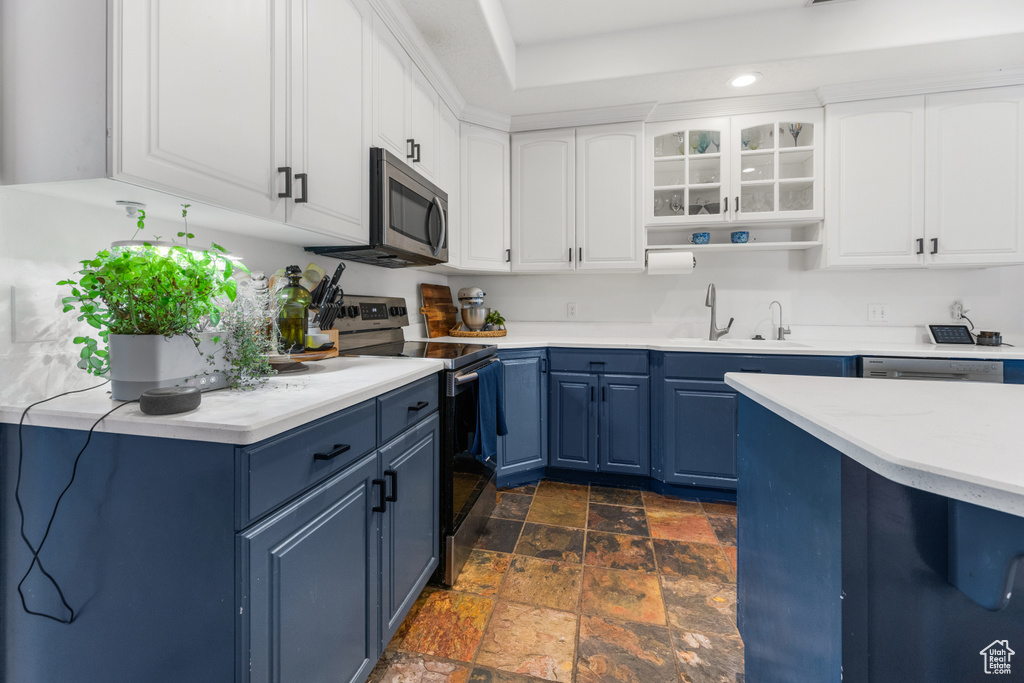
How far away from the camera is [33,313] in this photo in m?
0.97

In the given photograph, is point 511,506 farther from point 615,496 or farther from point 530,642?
point 530,642

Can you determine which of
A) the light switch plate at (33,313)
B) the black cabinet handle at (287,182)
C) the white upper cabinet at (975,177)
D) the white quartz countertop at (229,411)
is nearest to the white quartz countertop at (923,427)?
the white quartz countertop at (229,411)

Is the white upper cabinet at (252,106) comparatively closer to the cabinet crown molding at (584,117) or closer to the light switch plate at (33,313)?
the light switch plate at (33,313)

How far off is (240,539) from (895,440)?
108 centimetres

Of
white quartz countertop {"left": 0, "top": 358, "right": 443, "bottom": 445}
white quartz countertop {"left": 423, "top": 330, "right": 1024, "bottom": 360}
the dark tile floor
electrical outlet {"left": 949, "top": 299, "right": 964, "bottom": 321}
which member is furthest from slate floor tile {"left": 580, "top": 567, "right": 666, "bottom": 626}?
electrical outlet {"left": 949, "top": 299, "right": 964, "bottom": 321}

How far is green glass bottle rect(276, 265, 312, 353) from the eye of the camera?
1.31 meters

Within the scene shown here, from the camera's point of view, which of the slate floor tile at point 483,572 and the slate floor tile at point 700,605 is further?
the slate floor tile at point 483,572

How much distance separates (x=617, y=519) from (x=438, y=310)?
1.78 m

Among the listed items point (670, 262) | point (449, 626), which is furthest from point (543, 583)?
point (670, 262)

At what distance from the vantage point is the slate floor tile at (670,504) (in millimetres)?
2418

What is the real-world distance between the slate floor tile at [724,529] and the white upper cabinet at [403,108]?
2.36m

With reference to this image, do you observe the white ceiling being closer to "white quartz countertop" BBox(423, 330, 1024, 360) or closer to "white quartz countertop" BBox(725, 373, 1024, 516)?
"white quartz countertop" BBox(423, 330, 1024, 360)

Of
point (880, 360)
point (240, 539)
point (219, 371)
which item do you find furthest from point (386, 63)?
point (880, 360)

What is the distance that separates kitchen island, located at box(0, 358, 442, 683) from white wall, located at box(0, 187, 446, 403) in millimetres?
109
